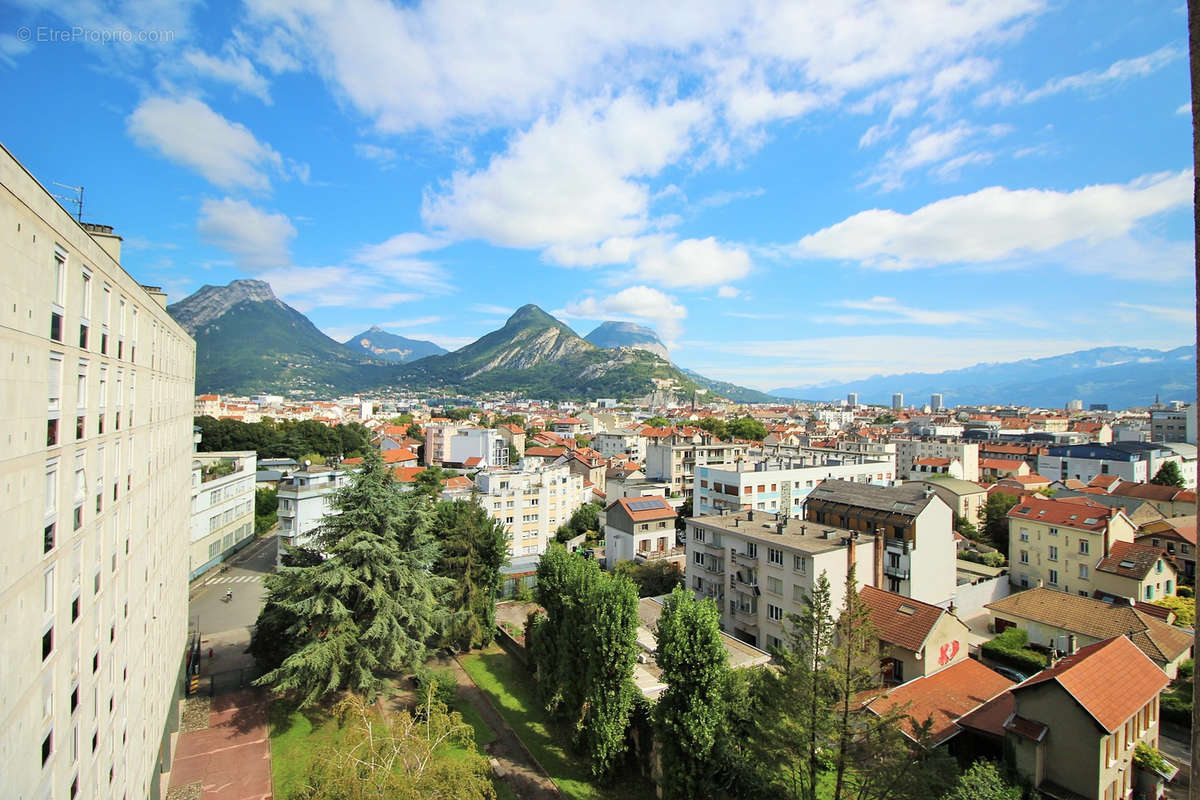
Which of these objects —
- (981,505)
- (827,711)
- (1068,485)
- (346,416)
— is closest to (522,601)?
(827,711)

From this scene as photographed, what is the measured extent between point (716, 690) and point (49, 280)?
61.7 ft

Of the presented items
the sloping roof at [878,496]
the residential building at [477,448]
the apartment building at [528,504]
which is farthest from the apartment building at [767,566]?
the residential building at [477,448]

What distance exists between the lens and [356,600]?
78.6 feet

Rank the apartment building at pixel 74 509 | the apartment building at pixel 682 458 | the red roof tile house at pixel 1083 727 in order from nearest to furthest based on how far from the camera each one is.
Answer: the apartment building at pixel 74 509 → the red roof tile house at pixel 1083 727 → the apartment building at pixel 682 458

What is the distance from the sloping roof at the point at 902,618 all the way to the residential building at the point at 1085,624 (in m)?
5.49

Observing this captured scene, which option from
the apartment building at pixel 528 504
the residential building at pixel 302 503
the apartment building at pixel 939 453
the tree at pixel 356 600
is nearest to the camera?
the tree at pixel 356 600

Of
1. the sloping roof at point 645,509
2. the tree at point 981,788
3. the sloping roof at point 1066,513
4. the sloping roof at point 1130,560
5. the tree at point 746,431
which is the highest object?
the tree at point 746,431

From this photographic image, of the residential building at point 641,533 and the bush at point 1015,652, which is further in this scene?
the residential building at point 641,533

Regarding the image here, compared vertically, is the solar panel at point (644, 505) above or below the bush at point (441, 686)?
above

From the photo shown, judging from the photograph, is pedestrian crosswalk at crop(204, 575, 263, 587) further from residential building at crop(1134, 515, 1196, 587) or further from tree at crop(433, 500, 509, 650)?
residential building at crop(1134, 515, 1196, 587)

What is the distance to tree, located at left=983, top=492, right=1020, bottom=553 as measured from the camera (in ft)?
151

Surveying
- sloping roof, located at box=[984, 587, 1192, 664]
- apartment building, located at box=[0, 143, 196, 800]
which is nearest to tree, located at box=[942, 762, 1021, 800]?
A: sloping roof, located at box=[984, 587, 1192, 664]

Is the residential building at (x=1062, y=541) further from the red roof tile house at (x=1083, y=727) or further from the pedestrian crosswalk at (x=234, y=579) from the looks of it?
the pedestrian crosswalk at (x=234, y=579)

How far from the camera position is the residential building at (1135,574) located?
104ft
